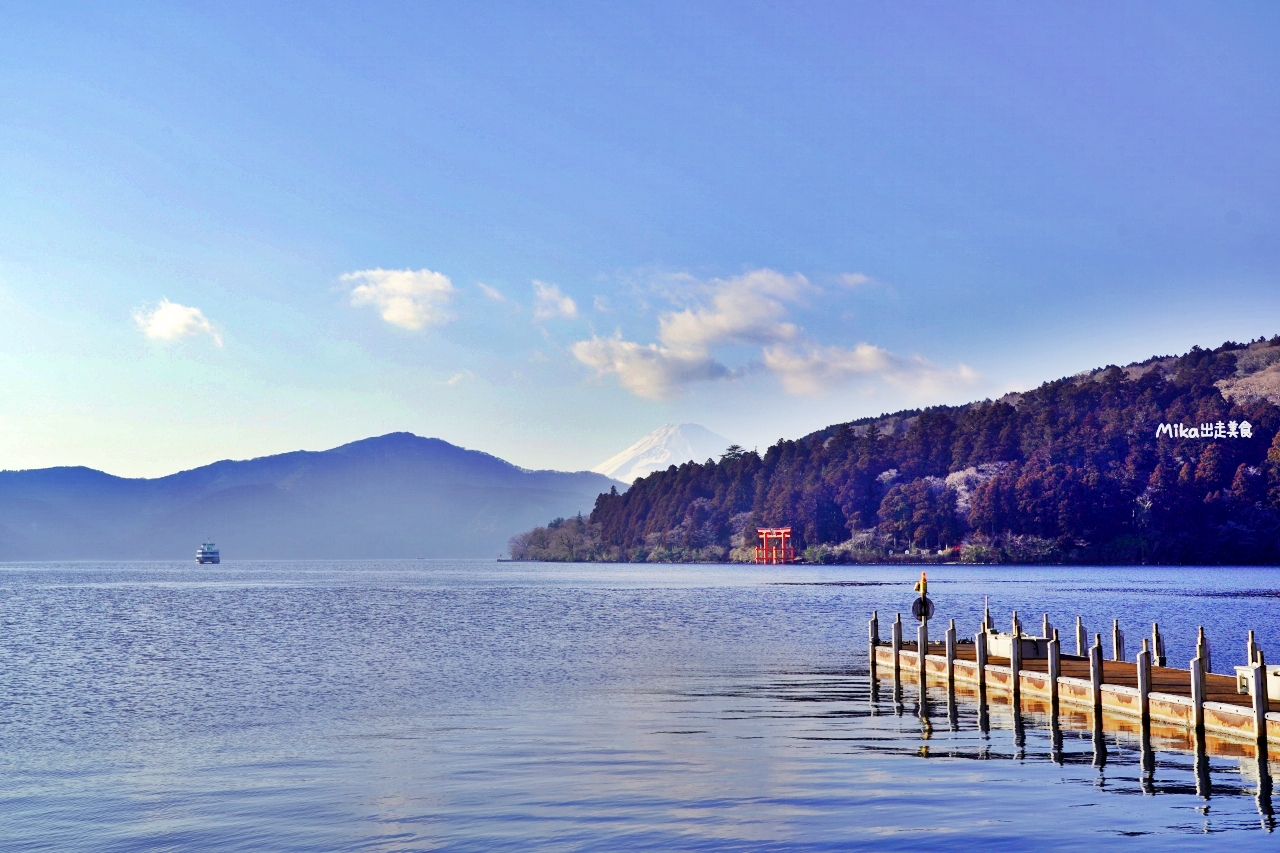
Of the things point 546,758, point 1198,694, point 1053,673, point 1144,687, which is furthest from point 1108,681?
point 546,758

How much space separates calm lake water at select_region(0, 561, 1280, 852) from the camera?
24.8 m

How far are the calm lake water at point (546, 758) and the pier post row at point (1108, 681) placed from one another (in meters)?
1.46

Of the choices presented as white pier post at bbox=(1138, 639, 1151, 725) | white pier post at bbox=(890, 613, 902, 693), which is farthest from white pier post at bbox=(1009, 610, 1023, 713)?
white pier post at bbox=(1138, 639, 1151, 725)

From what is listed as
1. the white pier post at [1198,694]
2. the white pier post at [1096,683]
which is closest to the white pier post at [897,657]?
the white pier post at [1096,683]

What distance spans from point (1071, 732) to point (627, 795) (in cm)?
1430

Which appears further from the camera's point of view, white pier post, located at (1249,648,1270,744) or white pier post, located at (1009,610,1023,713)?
white pier post, located at (1009,610,1023,713)

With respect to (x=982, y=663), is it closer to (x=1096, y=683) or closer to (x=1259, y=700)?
(x=1096, y=683)

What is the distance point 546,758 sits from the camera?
107ft

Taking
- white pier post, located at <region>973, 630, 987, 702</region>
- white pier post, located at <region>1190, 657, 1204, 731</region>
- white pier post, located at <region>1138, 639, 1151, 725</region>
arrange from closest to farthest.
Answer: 1. white pier post, located at <region>1190, 657, 1204, 731</region>
2. white pier post, located at <region>1138, 639, 1151, 725</region>
3. white pier post, located at <region>973, 630, 987, 702</region>

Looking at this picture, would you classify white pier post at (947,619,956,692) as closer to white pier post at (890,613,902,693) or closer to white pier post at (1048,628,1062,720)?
white pier post at (890,613,902,693)

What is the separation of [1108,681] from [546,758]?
60.4 ft

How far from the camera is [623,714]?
40.9 meters

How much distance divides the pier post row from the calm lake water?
1.46m

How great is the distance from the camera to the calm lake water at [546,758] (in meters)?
24.8
